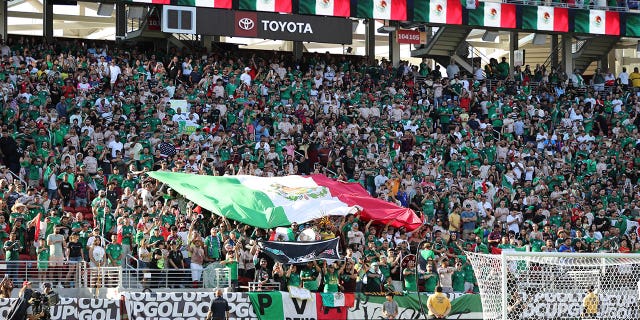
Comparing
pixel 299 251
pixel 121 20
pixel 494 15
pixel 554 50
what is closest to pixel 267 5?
pixel 121 20

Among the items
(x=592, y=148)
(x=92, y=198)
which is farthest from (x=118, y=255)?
(x=592, y=148)

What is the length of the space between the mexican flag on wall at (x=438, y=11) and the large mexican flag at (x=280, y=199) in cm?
975

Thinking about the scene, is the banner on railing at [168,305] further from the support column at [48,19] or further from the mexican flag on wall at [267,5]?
the support column at [48,19]

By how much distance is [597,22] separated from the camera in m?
40.3

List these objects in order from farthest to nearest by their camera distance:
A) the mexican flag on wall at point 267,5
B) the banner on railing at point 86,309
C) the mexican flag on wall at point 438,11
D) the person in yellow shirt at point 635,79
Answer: the person in yellow shirt at point 635,79 → the mexican flag on wall at point 438,11 → the mexican flag on wall at point 267,5 → the banner on railing at point 86,309

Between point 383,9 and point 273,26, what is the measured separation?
367 cm

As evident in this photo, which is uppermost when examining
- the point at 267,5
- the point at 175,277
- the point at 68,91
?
the point at 267,5

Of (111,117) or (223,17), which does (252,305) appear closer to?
(111,117)

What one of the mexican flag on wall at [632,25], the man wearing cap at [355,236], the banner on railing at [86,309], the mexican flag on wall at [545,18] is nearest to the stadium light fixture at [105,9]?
the man wearing cap at [355,236]

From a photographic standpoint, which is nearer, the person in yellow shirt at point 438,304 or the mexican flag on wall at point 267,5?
the person in yellow shirt at point 438,304

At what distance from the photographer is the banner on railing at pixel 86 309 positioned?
74.8 feet

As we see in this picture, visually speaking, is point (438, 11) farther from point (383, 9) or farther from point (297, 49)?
point (297, 49)

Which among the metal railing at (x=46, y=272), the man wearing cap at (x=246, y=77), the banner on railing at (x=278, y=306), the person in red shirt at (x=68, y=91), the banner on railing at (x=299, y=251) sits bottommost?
the banner on railing at (x=278, y=306)

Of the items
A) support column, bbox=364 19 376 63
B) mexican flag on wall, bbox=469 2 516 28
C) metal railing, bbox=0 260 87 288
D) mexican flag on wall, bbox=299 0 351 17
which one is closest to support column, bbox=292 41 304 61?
mexican flag on wall, bbox=299 0 351 17
